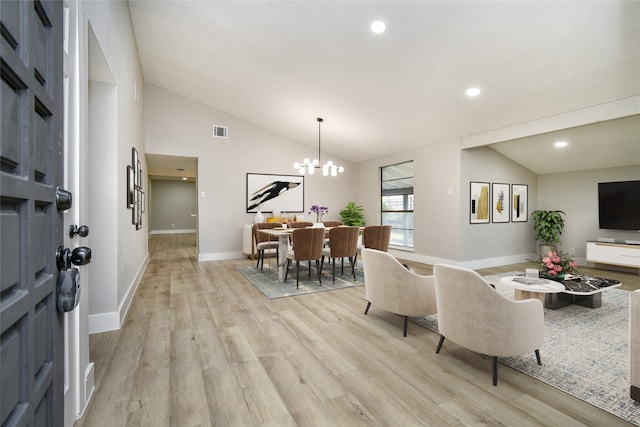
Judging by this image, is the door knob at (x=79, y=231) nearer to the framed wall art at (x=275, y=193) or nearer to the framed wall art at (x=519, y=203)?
the framed wall art at (x=275, y=193)

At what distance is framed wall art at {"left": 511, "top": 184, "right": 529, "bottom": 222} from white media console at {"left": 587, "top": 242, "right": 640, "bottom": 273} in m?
1.26

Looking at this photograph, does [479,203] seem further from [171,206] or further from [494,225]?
[171,206]

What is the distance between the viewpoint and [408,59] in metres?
3.70

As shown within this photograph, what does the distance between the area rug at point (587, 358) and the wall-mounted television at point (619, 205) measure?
10.7 ft

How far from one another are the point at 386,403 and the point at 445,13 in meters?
3.45

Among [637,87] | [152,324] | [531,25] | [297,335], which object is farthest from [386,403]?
[637,87]

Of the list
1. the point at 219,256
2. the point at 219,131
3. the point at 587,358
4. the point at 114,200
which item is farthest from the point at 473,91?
the point at 219,256

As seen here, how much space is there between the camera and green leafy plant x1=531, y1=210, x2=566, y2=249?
6467 mm

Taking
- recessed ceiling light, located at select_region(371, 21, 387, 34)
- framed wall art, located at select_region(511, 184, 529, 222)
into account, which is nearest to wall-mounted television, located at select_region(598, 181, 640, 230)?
framed wall art, located at select_region(511, 184, 529, 222)

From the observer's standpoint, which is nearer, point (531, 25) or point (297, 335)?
point (297, 335)

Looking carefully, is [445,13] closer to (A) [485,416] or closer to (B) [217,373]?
(A) [485,416]

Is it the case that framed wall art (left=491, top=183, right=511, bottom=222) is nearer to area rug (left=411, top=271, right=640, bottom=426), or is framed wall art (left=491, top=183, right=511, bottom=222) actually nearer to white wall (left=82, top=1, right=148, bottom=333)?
area rug (left=411, top=271, right=640, bottom=426)

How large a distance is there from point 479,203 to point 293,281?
402 centimetres

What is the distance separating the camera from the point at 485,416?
64.0 inches
